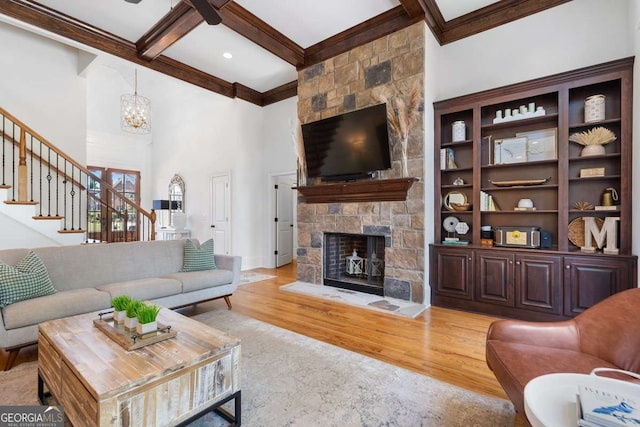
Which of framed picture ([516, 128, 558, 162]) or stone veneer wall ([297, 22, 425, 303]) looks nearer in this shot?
framed picture ([516, 128, 558, 162])

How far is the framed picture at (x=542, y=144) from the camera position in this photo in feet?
11.1

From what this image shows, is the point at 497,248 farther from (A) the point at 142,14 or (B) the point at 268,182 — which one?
(A) the point at 142,14

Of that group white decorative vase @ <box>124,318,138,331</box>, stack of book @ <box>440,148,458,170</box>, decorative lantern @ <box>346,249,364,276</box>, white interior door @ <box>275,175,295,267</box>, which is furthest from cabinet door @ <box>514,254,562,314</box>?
white interior door @ <box>275,175,295,267</box>

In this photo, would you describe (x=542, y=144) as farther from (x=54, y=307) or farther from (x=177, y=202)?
(x=177, y=202)

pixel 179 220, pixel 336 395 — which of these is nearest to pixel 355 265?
pixel 336 395

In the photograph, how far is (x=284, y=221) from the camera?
6980 mm

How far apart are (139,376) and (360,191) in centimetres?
346

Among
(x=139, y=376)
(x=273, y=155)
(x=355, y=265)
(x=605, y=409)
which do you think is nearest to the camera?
(x=605, y=409)

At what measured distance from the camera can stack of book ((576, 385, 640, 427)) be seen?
3.02 feet

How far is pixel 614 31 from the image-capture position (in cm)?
315

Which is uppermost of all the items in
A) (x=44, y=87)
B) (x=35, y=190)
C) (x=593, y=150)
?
(x=44, y=87)

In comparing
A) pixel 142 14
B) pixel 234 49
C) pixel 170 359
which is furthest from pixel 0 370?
pixel 234 49

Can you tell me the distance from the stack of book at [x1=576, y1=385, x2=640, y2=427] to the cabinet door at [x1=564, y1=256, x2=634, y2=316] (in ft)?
8.16

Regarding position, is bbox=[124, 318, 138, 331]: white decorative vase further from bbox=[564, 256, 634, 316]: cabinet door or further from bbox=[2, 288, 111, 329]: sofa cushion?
bbox=[564, 256, 634, 316]: cabinet door
